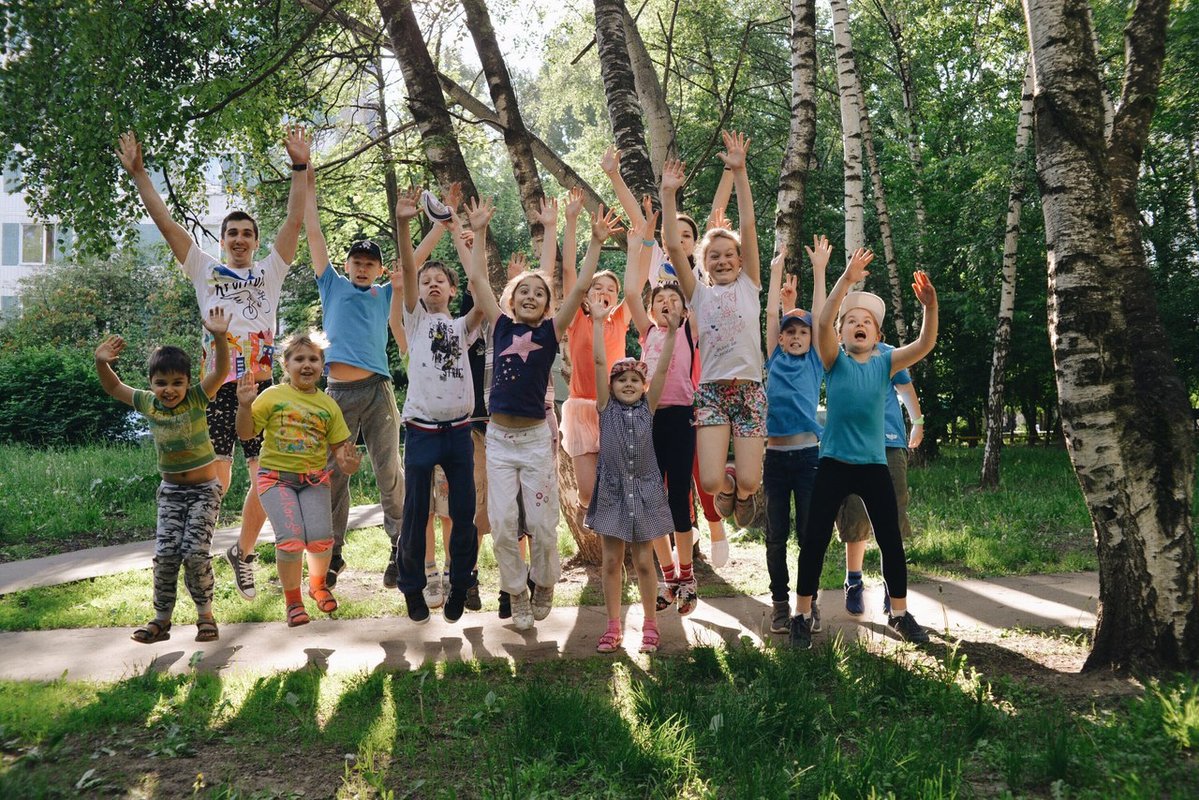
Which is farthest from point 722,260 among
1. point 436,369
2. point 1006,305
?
point 1006,305

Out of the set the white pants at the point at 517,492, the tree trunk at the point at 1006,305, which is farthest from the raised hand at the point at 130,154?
the tree trunk at the point at 1006,305

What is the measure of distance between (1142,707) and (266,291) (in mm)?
5650

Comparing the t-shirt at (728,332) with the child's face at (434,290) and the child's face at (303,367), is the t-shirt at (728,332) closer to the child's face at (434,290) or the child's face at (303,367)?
the child's face at (434,290)

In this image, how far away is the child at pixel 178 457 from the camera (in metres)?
5.59

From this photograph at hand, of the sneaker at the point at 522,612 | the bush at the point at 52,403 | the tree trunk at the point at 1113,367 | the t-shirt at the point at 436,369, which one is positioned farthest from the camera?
the bush at the point at 52,403

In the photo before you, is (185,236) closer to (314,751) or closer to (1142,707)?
(314,751)

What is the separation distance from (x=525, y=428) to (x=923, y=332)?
2.54 meters

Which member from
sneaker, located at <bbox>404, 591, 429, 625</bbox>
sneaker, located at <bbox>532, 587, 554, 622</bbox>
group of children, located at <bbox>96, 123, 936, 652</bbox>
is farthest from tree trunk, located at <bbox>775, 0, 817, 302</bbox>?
sneaker, located at <bbox>404, 591, 429, 625</bbox>

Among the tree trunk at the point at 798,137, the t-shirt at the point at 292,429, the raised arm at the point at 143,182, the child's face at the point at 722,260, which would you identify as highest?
the tree trunk at the point at 798,137

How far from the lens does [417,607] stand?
19.3 feet

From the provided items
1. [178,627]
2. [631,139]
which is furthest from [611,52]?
[178,627]

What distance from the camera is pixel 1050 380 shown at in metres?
23.8

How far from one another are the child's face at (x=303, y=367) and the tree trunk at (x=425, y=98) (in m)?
2.64

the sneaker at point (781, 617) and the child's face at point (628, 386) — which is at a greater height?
the child's face at point (628, 386)
